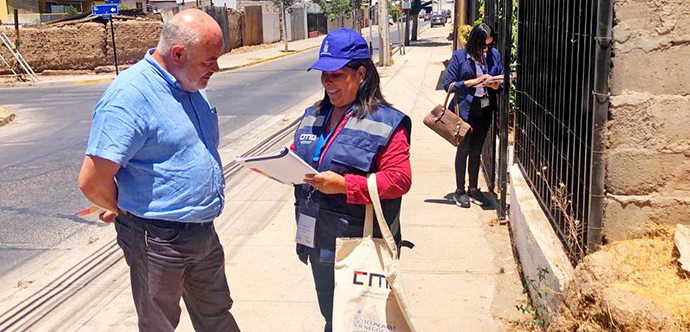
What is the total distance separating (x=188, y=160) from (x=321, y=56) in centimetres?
75

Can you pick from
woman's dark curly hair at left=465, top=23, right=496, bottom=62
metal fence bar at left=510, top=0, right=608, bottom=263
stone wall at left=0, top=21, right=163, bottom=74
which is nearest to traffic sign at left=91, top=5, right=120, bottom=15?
stone wall at left=0, top=21, right=163, bottom=74

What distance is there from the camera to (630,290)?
3.02 metres

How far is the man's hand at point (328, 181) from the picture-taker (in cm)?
312

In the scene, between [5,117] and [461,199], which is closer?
[461,199]

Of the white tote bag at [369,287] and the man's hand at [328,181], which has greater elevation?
the man's hand at [328,181]

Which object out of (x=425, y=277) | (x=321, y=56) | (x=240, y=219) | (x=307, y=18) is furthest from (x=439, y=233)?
(x=307, y=18)

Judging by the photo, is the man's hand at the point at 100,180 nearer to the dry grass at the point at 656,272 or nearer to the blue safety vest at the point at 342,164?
the blue safety vest at the point at 342,164

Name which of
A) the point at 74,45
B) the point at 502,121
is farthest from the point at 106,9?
the point at 502,121

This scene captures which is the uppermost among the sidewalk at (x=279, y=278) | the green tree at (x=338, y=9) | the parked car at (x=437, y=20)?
the green tree at (x=338, y=9)

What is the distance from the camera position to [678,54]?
321 centimetres

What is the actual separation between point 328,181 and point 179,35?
880 millimetres

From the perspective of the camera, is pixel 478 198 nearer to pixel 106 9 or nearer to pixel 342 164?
pixel 342 164

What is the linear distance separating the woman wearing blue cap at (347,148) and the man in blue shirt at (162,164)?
466 mm

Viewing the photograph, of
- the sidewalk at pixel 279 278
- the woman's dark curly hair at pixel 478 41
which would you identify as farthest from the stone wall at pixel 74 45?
the woman's dark curly hair at pixel 478 41
